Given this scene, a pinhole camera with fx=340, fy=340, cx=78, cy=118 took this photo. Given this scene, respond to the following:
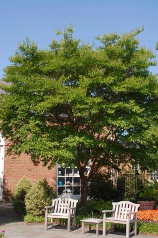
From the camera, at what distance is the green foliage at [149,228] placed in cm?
1004

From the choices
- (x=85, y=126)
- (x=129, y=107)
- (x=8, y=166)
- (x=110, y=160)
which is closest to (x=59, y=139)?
(x=85, y=126)

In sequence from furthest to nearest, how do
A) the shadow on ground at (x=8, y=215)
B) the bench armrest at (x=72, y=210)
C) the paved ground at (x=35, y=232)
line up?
the shadow on ground at (x=8, y=215), the bench armrest at (x=72, y=210), the paved ground at (x=35, y=232)

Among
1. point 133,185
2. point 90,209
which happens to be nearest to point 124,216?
point 90,209

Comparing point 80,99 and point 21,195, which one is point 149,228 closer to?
point 80,99

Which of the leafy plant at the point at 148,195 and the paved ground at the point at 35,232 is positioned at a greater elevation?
the leafy plant at the point at 148,195

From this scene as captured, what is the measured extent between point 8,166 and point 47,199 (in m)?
7.45

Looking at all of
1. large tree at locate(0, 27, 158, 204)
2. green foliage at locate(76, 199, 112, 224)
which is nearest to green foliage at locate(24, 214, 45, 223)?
green foliage at locate(76, 199, 112, 224)

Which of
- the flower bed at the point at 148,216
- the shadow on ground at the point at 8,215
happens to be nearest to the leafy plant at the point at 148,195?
the flower bed at the point at 148,216

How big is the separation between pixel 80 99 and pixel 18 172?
1041 cm

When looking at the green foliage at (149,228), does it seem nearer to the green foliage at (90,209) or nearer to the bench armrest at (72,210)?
the green foliage at (90,209)

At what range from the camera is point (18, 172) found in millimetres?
19281

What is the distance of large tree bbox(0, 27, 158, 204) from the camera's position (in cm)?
Result: 1059

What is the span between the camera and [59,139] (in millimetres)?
11031

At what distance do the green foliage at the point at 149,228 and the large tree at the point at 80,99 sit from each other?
2.51 m
